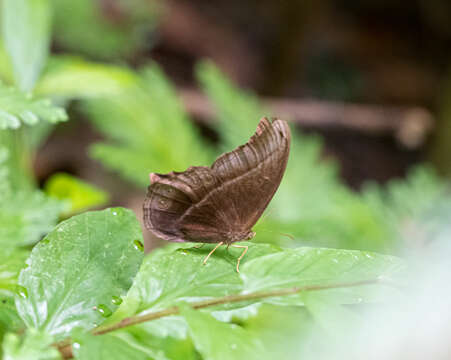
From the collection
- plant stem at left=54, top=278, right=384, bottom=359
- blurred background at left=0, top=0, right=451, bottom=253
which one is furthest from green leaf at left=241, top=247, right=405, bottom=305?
blurred background at left=0, top=0, right=451, bottom=253

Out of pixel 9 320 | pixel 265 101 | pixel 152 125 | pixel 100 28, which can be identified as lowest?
pixel 9 320

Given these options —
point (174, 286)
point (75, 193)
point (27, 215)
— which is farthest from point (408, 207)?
point (174, 286)

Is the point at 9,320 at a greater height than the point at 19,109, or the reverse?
the point at 19,109

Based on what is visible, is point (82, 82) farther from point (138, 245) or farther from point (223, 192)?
point (138, 245)

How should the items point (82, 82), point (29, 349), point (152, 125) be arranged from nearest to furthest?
point (29, 349), point (82, 82), point (152, 125)

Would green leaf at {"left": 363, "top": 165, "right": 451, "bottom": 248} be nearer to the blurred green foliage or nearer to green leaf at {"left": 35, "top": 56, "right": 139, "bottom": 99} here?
green leaf at {"left": 35, "top": 56, "right": 139, "bottom": 99}

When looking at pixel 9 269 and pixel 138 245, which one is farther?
pixel 9 269

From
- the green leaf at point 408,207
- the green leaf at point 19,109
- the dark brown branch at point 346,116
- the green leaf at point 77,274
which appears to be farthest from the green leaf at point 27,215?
the dark brown branch at point 346,116
